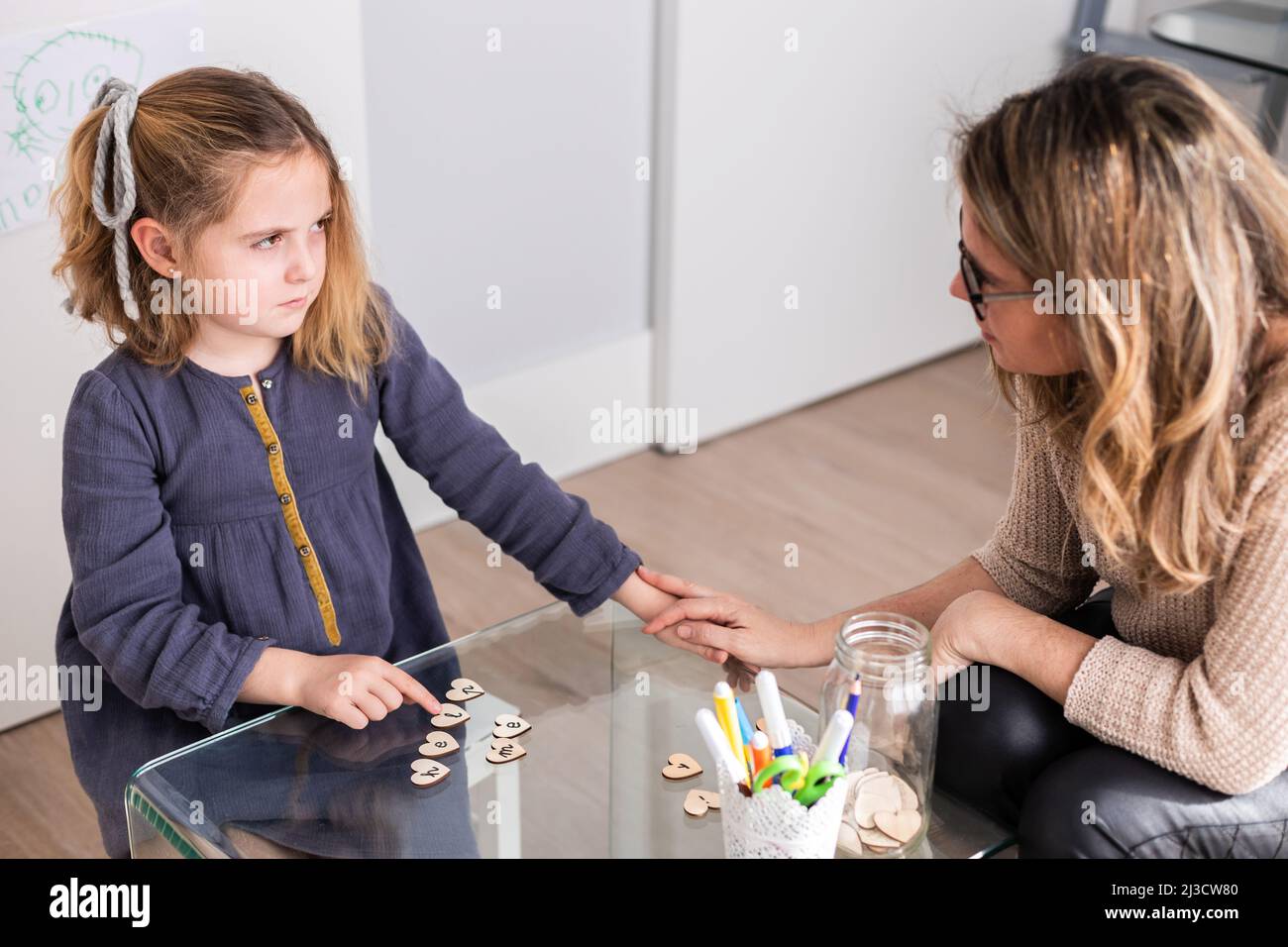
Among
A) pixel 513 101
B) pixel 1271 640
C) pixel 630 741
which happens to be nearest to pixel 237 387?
pixel 630 741

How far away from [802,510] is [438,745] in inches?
57.4

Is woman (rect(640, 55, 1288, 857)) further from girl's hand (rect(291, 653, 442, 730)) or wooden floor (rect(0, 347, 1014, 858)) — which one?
wooden floor (rect(0, 347, 1014, 858))

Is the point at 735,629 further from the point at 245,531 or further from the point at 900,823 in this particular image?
the point at 245,531

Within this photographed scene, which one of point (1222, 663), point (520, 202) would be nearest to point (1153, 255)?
point (1222, 663)

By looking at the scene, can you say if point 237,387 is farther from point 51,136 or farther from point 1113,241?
point 1113,241

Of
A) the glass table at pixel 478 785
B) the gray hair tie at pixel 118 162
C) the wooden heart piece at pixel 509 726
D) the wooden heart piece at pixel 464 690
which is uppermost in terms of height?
the gray hair tie at pixel 118 162

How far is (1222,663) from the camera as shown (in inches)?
41.4

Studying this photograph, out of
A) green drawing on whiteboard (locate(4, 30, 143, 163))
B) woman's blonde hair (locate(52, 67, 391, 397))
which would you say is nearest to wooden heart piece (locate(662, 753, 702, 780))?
woman's blonde hair (locate(52, 67, 391, 397))

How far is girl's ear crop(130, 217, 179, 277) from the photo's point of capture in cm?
129

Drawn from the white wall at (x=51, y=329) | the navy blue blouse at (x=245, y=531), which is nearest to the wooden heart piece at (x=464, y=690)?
the navy blue blouse at (x=245, y=531)

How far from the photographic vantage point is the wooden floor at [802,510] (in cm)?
238

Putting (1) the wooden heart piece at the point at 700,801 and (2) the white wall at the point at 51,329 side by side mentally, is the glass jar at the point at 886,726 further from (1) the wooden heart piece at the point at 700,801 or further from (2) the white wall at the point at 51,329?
(2) the white wall at the point at 51,329

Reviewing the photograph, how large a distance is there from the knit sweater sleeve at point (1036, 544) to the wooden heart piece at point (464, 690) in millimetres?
481

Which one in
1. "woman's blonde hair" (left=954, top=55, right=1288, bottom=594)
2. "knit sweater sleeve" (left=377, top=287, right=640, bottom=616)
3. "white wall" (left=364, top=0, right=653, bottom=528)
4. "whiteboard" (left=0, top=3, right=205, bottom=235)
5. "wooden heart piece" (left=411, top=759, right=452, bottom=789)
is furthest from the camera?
"white wall" (left=364, top=0, right=653, bottom=528)
